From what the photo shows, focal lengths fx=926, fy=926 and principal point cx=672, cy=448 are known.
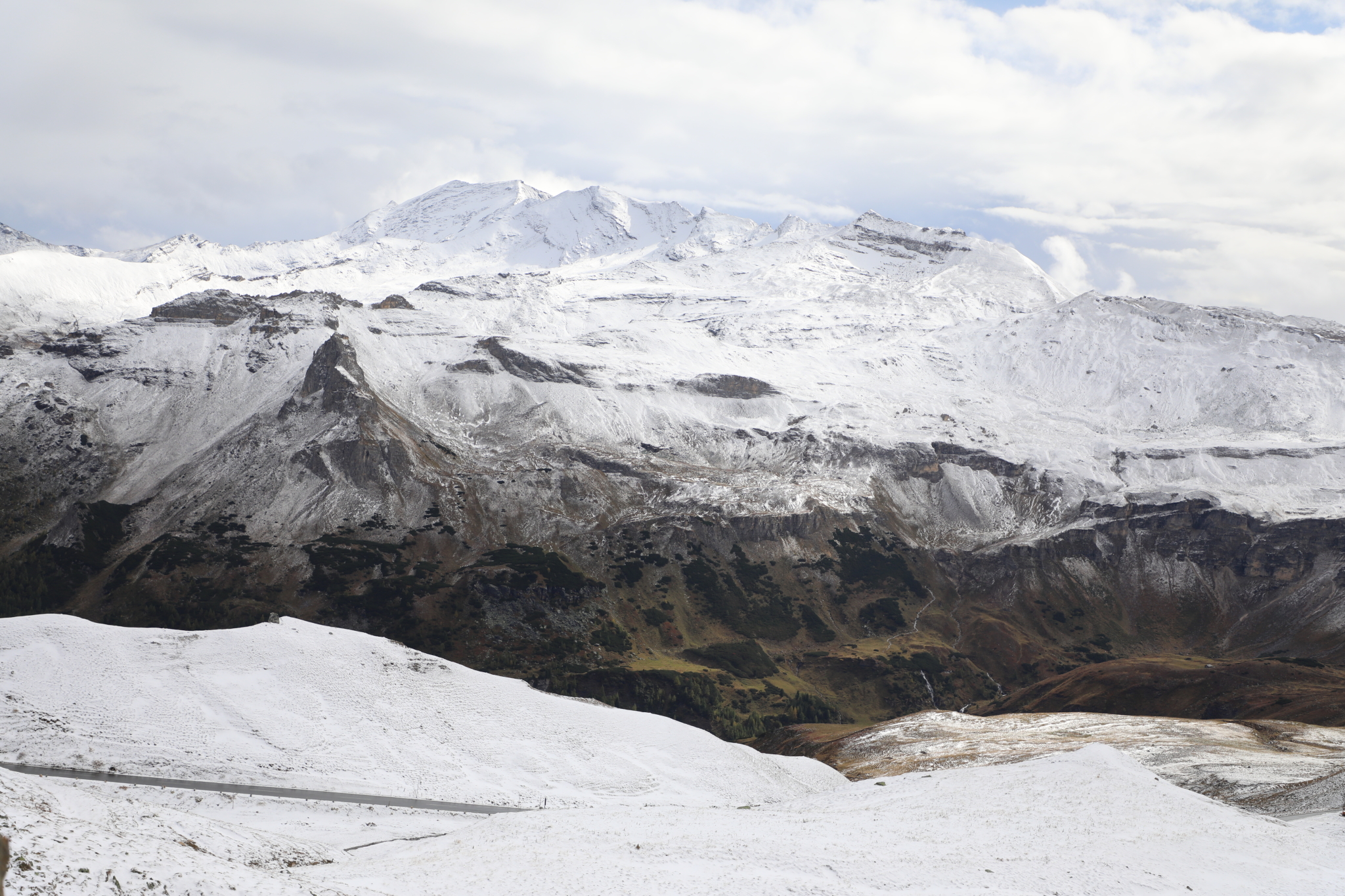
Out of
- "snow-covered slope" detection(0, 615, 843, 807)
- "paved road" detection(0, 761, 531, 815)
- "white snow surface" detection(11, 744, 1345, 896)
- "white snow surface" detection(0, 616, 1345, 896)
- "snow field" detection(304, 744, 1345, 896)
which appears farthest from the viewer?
"snow-covered slope" detection(0, 615, 843, 807)

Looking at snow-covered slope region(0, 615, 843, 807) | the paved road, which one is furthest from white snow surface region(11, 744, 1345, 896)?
snow-covered slope region(0, 615, 843, 807)

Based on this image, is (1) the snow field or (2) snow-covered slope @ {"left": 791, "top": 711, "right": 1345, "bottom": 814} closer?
(1) the snow field

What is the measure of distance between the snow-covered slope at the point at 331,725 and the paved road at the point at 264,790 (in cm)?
66

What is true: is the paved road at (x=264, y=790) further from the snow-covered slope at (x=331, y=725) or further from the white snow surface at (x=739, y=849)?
the white snow surface at (x=739, y=849)

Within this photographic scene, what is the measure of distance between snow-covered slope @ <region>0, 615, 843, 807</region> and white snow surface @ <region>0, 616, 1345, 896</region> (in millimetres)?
182

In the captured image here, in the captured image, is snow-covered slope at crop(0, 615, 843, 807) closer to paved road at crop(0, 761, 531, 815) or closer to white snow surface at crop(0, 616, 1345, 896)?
white snow surface at crop(0, 616, 1345, 896)

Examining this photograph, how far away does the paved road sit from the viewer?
186 ft

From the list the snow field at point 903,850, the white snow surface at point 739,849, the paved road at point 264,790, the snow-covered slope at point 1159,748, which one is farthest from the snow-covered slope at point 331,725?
→ the snow-covered slope at point 1159,748

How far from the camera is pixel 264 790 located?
192 ft

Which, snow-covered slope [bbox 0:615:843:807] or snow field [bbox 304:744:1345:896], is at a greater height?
snow field [bbox 304:744:1345:896]

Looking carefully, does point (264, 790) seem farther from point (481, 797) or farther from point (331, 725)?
point (481, 797)

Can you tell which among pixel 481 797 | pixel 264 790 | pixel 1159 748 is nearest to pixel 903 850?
pixel 481 797

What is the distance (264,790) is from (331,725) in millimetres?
7812

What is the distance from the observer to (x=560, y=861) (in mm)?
44375
